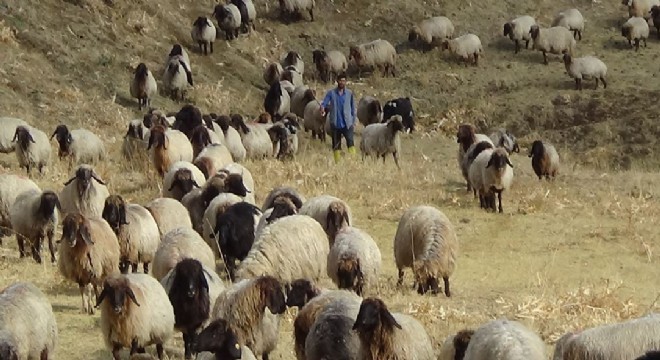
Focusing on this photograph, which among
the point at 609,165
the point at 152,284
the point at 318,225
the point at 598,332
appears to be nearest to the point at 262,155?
the point at 609,165

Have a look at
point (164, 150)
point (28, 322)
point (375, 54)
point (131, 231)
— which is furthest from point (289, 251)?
point (375, 54)

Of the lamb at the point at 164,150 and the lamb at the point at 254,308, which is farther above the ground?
the lamb at the point at 164,150

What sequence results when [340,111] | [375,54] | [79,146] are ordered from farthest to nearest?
[375,54] < [340,111] < [79,146]

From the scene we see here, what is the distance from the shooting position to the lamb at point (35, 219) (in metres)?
13.8

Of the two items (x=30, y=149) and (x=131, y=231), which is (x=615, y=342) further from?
(x=30, y=149)

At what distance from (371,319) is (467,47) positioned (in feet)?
85.7

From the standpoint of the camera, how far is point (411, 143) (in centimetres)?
2878

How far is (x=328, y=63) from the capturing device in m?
32.9

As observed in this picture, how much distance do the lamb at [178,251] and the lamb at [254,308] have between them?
177 cm

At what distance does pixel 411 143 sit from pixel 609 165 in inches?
209

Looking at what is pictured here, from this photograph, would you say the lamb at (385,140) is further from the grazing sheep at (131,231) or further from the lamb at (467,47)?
the lamb at (467,47)

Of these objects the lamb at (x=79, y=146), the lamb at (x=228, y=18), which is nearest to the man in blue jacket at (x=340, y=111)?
the lamb at (x=79, y=146)

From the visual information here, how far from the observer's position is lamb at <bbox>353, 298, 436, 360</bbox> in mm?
8945

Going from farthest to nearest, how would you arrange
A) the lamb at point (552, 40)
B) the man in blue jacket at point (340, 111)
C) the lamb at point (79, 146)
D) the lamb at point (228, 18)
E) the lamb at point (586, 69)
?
the lamb at point (552, 40), the lamb at point (228, 18), the lamb at point (586, 69), the man in blue jacket at point (340, 111), the lamb at point (79, 146)
